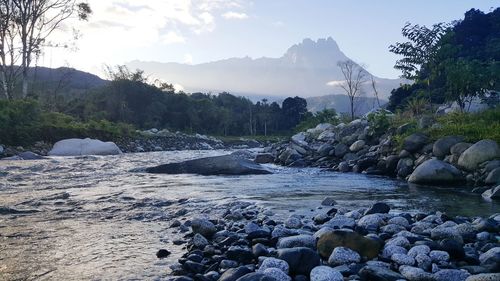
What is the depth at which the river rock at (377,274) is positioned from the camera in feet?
10.7

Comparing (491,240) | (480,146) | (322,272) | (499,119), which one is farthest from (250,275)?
(499,119)

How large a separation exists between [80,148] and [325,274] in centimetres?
1949

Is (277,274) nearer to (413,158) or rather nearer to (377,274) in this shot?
(377,274)

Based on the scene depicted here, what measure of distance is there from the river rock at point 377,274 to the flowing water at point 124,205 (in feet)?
5.15

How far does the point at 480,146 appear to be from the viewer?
33.2 ft

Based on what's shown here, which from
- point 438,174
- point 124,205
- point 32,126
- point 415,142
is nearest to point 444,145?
point 415,142

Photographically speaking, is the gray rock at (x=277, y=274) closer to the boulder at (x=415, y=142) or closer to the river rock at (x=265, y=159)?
the boulder at (x=415, y=142)

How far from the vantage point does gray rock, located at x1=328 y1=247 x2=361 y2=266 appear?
3.79 meters

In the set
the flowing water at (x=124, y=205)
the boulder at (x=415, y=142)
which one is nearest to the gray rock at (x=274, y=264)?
the flowing water at (x=124, y=205)

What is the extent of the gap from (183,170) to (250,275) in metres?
9.77

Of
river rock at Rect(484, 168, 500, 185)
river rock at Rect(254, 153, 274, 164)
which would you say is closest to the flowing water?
river rock at Rect(484, 168, 500, 185)

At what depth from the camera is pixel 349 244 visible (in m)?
4.02

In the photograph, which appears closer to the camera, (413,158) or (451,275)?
(451,275)

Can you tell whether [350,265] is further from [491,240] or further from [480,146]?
[480,146]
